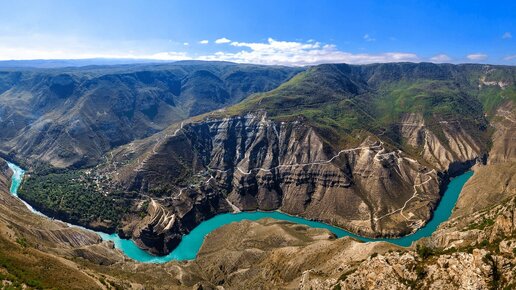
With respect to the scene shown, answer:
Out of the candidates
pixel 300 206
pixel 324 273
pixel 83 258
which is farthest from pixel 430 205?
pixel 83 258

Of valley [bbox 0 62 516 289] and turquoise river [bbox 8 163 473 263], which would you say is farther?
turquoise river [bbox 8 163 473 263]

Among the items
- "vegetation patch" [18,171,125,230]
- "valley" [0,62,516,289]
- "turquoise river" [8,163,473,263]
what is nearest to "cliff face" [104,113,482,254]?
"valley" [0,62,516,289]

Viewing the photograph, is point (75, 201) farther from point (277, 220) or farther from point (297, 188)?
point (297, 188)

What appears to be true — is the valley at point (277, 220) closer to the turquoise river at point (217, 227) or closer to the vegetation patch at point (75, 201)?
the vegetation patch at point (75, 201)

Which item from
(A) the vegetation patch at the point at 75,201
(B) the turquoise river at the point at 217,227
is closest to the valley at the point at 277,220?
(A) the vegetation patch at the point at 75,201

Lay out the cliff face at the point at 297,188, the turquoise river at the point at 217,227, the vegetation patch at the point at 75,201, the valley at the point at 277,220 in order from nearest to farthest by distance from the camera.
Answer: the valley at the point at 277,220, the turquoise river at the point at 217,227, the cliff face at the point at 297,188, the vegetation patch at the point at 75,201

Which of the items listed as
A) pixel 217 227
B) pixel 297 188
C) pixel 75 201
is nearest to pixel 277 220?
pixel 217 227

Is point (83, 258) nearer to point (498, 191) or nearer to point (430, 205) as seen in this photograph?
point (430, 205)

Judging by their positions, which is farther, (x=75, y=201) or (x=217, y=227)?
(x=75, y=201)

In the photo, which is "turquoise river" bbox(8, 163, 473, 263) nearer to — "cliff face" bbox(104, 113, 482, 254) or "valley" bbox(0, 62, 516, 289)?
"valley" bbox(0, 62, 516, 289)
